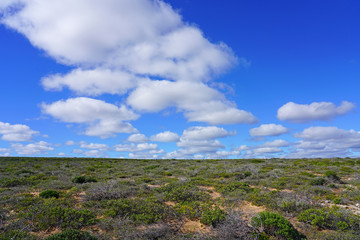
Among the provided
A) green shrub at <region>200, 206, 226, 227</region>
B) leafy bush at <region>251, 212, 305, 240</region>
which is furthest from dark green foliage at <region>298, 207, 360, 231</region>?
green shrub at <region>200, 206, 226, 227</region>

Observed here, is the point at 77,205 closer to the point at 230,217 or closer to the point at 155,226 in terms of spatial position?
the point at 155,226

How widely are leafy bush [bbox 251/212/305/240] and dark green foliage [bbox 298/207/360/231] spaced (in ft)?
4.34

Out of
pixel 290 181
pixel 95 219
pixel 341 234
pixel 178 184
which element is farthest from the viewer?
pixel 290 181

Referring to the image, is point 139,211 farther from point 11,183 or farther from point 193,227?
point 11,183

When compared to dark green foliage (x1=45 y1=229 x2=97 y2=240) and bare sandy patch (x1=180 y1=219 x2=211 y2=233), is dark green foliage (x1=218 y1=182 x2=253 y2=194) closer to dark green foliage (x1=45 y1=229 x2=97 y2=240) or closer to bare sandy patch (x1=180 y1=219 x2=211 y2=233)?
bare sandy patch (x1=180 y1=219 x2=211 y2=233)

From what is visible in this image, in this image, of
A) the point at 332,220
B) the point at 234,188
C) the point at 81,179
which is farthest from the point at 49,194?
the point at 332,220

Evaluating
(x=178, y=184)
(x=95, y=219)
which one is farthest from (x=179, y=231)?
(x=178, y=184)

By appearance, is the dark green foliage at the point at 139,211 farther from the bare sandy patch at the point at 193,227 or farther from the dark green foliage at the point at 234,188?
the dark green foliage at the point at 234,188

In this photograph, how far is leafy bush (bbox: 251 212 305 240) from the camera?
7.62 m

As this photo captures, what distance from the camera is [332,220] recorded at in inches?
355

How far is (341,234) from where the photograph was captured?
790 centimetres

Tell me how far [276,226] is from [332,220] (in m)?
3.08

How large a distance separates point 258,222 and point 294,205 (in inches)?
140

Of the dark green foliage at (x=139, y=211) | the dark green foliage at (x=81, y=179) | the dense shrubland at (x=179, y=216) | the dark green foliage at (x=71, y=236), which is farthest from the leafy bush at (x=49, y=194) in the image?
the dark green foliage at (x=71, y=236)
